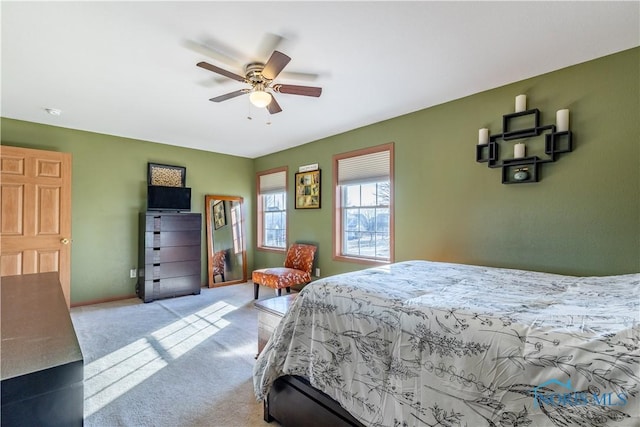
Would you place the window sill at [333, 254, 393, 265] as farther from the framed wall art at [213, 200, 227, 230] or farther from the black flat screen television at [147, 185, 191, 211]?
the black flat screen television at [147, 185, 191, 211]

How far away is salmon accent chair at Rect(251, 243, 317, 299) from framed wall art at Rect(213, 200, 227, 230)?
1.52 metres

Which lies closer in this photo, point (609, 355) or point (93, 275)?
point (609, 355)

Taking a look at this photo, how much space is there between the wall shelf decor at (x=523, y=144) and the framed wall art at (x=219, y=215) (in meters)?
4.28

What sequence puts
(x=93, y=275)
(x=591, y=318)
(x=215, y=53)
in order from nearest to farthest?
(x=591, y=318) → (x=215, y=53) → (x=93, y=275)

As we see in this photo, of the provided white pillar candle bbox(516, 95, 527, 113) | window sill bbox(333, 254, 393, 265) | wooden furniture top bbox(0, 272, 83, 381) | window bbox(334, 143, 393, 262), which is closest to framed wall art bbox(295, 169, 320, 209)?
window bbox(334, 143, 393, 262)

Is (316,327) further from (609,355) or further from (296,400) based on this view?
(609,355)

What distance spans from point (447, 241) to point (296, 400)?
2207mm

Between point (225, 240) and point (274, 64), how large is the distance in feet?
13.1

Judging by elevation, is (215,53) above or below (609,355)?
above

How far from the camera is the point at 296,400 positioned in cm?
162

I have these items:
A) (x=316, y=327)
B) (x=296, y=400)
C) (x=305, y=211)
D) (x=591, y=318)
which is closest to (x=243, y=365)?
(x=296, y=400)

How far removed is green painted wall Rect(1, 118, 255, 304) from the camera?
399cm

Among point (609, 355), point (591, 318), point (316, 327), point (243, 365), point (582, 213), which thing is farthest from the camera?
point (243, 365)

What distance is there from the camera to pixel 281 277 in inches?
157
